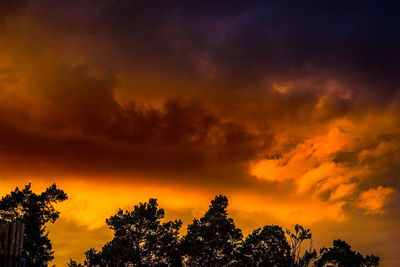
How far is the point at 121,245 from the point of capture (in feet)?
171

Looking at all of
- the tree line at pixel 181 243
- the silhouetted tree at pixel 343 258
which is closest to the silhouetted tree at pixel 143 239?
the tree line at pixel 181 243

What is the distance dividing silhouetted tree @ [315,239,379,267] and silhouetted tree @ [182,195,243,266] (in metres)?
13.1

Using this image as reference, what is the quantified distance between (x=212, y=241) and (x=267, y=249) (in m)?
8.17

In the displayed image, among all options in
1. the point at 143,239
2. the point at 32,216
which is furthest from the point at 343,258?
the point at 32,216

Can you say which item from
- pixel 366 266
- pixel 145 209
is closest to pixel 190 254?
pixel 145 209

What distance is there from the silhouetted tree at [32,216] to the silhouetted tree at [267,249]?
25683mm

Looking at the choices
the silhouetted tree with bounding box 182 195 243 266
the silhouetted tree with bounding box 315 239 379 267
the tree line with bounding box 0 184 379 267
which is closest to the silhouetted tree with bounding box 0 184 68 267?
the tree line with bounding box 0 184 379 267

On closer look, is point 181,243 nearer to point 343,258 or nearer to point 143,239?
point 143,239

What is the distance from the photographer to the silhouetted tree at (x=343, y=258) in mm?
57844

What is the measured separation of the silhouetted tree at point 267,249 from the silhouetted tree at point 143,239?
380 inches

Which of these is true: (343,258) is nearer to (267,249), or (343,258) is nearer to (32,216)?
(267,249)

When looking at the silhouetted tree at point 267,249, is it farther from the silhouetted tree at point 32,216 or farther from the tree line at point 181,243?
the silhouetted tree at point 32,216

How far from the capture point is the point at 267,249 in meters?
57.2

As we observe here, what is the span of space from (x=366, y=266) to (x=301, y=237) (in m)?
9.82
